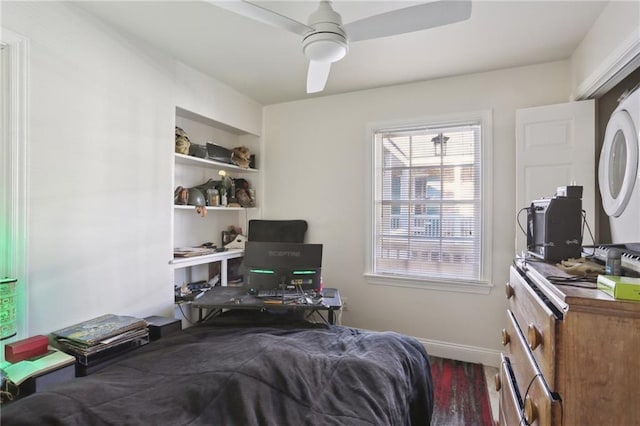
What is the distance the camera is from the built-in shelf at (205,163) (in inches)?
114

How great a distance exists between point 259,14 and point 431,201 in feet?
7.58

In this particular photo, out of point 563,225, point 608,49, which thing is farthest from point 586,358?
point 608,49

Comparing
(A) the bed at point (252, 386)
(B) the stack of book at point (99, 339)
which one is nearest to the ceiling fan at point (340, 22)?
(A) the bed at point (252, 386)

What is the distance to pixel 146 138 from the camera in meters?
2.50

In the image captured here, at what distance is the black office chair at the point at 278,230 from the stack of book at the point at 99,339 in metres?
1.63

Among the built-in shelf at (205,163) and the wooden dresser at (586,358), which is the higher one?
the built-in shelf at (205,163)

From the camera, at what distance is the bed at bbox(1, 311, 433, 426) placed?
1.06 m

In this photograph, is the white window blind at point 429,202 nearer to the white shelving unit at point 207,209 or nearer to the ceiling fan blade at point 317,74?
the ceiling fan blade at point 317,74

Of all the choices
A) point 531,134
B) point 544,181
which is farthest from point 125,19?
point 544,181

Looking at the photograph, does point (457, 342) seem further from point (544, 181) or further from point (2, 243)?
point (2, 243)

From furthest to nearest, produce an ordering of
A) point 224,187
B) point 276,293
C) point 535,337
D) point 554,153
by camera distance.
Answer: point 224,187, point 554,153, point 276,293, point 535,337

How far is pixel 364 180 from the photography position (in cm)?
336

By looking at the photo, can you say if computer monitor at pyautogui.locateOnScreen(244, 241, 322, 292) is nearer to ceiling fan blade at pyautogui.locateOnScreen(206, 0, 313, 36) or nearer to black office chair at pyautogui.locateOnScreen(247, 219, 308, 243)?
black office chair at pyautogui.locateOnScreen(247, 219, 308, 243)

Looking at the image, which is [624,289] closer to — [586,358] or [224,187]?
[586,358]
